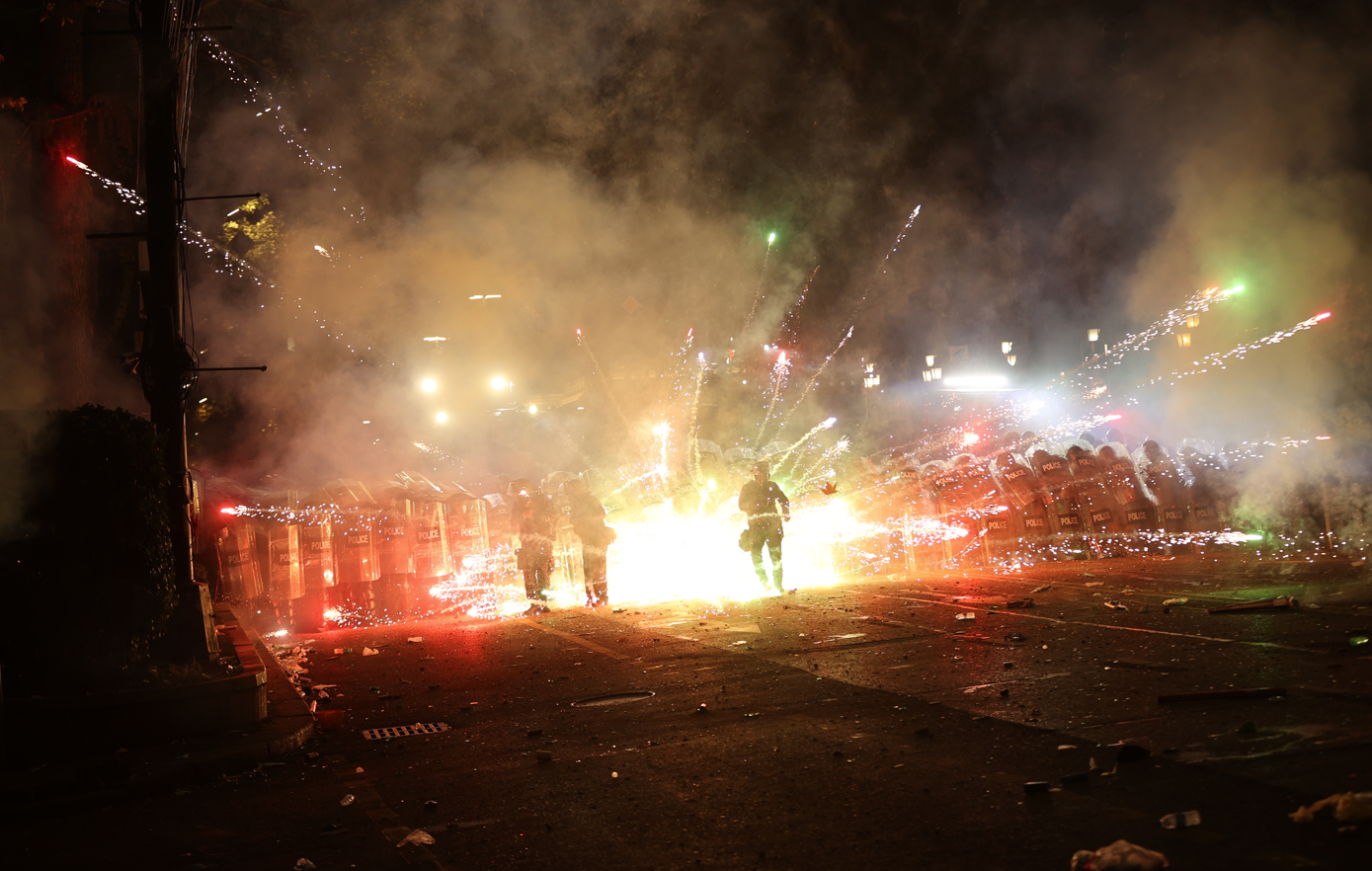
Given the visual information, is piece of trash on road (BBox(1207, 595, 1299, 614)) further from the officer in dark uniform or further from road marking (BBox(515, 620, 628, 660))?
the officer in dark uniform

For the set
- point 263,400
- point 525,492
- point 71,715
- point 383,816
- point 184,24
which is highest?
point 184,24

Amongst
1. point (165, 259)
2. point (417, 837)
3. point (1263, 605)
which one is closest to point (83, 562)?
point (165, 259)

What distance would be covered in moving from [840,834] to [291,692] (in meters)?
4.47

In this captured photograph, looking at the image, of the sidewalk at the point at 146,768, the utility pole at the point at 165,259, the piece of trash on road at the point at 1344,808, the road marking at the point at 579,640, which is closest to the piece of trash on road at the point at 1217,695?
the piece of trash on road at the point at 1344,808

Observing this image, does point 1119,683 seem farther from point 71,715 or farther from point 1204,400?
point 1204,400

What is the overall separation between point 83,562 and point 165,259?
2613 millimetres

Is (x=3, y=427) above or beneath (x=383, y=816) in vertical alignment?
above

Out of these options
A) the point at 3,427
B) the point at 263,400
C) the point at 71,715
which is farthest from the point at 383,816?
the point at 263,400

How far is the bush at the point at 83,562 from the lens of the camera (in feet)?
16.6

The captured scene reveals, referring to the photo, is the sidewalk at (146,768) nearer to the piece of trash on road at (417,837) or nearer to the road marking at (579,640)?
the piece of trash on road at (417,837)

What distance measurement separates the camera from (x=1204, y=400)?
20500mm

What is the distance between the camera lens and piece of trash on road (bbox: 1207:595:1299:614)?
650 centimetres

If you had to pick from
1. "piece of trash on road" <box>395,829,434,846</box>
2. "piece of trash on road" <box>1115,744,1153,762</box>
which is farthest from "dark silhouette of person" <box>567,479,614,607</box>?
"piece of trash on road" <box>1115,744,1153,762</box>

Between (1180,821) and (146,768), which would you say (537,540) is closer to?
(146,768)
